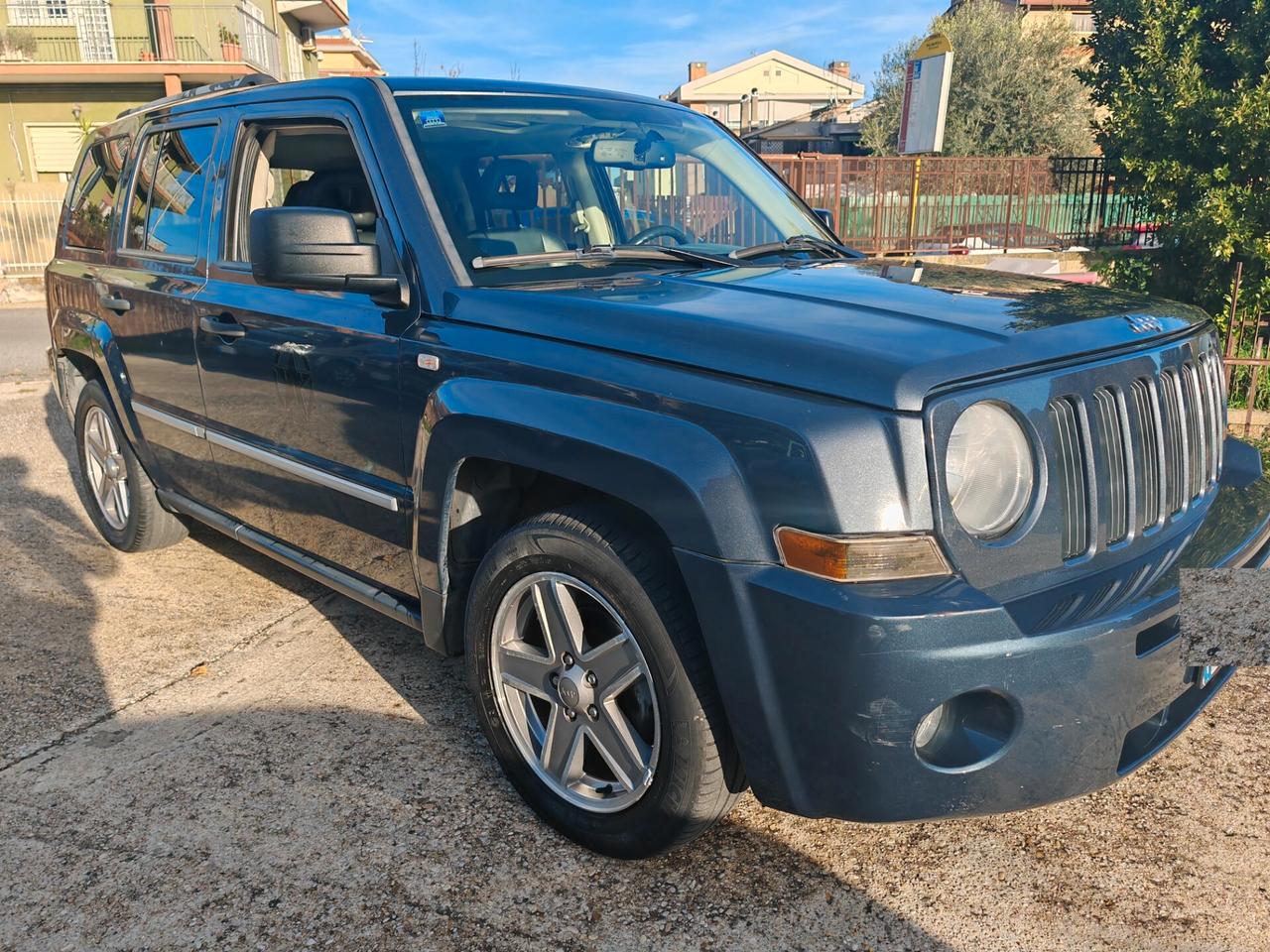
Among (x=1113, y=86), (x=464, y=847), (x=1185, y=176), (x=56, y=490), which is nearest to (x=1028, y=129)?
(x=1113, y=86)

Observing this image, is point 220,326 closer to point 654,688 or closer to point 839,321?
point 654,688

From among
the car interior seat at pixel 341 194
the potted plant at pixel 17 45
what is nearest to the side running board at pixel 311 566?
the car interior seat at pixel 341 194

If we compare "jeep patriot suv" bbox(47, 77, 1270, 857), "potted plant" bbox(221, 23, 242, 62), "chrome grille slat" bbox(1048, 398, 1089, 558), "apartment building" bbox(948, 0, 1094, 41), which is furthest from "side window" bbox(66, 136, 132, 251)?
"apartment building" bbox(948, 0, 1094, 41)

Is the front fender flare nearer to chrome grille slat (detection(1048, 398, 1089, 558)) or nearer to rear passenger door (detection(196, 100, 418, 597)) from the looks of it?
rear passenger door (detection(196, 100, 418, 597))

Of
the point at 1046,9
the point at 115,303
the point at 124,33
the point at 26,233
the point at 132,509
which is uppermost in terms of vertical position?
the point at 1046,9

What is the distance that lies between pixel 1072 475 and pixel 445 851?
178 centimetres

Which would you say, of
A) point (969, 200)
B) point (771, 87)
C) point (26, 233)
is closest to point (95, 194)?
point (969, 200)

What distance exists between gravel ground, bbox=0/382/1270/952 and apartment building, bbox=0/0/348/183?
26.7m

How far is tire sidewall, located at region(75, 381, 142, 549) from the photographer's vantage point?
483 cm

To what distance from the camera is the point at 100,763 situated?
3.20m

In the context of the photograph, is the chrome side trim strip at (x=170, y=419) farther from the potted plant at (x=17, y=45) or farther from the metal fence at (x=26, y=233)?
the potted plant at (x=17, y=45)

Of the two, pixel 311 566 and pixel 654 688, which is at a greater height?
pixel 654 688

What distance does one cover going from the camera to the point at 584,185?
349 cm

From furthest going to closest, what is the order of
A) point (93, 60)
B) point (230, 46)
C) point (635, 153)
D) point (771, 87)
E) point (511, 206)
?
point (771, 87), point (93, 60), point (230, 46), point (635, 153), point (511, 206)
